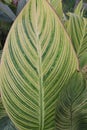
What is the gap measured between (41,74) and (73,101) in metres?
0.08

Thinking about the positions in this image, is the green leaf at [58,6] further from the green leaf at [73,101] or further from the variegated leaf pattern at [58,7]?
the green leaf at [73,101]

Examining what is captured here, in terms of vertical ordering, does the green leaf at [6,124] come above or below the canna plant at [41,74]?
below

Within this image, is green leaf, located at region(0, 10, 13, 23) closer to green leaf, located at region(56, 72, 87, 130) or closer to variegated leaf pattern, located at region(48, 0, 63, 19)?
variegated leaf pattern, located at region(48, 0, 63, 19)

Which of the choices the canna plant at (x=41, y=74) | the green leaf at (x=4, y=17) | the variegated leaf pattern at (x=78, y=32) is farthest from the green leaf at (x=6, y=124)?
the green leaf at (x=4, y=17)

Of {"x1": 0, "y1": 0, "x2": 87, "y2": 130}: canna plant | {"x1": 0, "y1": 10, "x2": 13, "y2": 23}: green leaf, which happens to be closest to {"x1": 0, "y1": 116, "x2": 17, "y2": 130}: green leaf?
{"x1": 0, "y1": 0, "x2": 87, "y2": 130}: canna plant

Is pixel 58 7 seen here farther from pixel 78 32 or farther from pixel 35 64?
pixel 35 64

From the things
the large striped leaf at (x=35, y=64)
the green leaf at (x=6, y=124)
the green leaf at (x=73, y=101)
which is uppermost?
the large striped leaf at (x=35, y=64)

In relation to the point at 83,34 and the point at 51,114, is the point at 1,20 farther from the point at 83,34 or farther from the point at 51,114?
the point at 51,114

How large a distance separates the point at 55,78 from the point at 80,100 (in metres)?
0.06

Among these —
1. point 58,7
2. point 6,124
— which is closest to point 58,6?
point 58,7

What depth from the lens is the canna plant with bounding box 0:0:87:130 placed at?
50 cm

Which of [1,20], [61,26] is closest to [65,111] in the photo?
[61,26]

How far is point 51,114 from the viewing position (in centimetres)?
59

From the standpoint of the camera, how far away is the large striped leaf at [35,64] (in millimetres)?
496
